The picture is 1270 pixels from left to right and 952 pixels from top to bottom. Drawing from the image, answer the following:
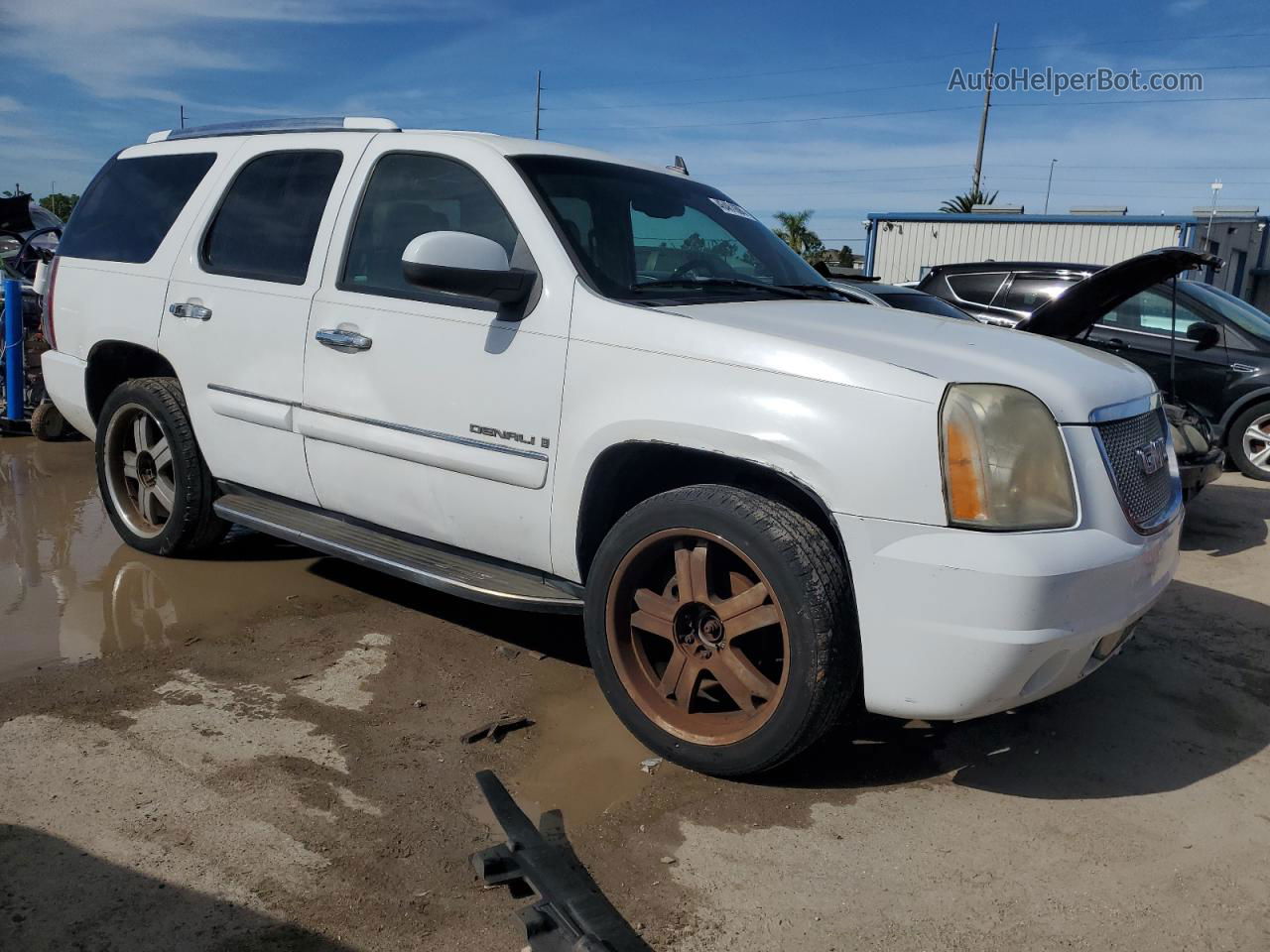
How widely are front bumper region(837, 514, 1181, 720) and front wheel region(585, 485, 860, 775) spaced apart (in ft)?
0.39

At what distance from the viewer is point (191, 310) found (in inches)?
172

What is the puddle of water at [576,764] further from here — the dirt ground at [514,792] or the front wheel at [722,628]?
the front wheel at [722,628]

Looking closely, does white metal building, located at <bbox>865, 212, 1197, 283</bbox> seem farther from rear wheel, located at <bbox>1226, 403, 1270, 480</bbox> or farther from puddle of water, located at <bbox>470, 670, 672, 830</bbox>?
puddle of water, located at <bbox>470, 670, 672, 830</bbox>

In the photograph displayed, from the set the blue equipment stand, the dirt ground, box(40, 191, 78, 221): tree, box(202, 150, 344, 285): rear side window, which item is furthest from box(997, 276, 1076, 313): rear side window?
box(40, 191, 78, 221): tree

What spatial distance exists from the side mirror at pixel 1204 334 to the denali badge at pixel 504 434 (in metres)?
7.57

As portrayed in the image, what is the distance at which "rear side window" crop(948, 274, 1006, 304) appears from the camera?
9.97m

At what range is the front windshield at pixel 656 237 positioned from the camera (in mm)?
3498

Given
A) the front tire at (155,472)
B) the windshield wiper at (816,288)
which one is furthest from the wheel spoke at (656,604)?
the front tire at (155,472)

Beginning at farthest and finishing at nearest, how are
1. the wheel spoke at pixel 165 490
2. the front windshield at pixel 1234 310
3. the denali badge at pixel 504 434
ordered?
1. the front windshield at pixel 1234 310
2. the wheel spoke at pixel 165 490
3. the denali badge at pixel 504 434

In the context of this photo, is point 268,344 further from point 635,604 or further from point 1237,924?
point 1237,924

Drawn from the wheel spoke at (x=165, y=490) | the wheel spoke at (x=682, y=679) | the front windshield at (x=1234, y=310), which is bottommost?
the wheel spoke at (x=682, y=679)

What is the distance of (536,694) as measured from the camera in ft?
12.2

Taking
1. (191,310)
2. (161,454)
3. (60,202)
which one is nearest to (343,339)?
(191,310)

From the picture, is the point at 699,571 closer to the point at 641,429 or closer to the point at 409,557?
the point at 641,429
